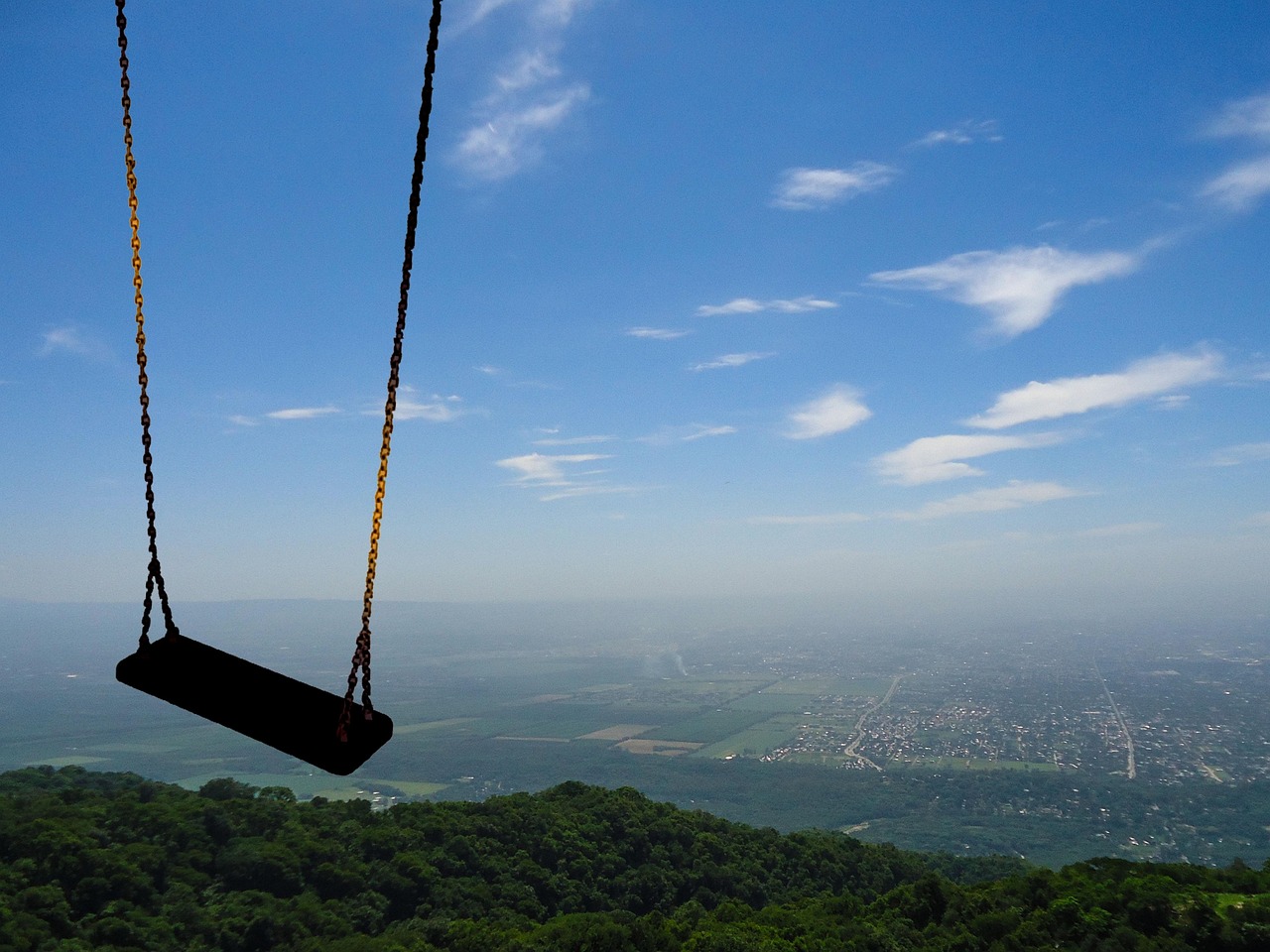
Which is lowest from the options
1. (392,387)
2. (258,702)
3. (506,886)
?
(506,886)

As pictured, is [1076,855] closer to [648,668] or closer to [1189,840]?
[1189,840]

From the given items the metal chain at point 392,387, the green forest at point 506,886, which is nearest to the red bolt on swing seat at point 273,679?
the metal chain at point 392,387

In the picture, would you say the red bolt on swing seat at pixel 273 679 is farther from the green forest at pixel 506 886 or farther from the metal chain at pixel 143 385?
the green forest at pixel 506 886

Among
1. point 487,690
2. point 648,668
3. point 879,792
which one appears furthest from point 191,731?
point 879,792

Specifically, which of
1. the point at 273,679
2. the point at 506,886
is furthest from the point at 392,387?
the point at 506,886

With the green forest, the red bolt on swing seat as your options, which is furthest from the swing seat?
the green forest

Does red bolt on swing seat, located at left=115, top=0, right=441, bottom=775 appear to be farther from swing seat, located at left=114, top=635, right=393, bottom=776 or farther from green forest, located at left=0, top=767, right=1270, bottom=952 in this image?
green forest, located at left=0, top=767, right=1270, bottom=952

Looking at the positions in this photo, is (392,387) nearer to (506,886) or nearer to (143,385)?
(143,385)
